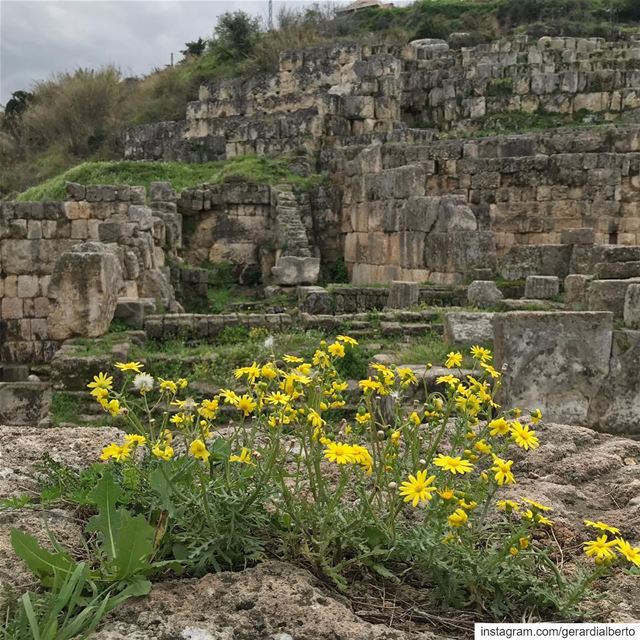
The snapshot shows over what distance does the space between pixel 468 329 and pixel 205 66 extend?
35.0 metres

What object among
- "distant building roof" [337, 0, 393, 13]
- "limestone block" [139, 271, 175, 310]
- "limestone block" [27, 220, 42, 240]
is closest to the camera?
"limestone block" [139, 271, 175, 310]

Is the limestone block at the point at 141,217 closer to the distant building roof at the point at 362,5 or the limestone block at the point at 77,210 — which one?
the limestone block at the point at 77,210

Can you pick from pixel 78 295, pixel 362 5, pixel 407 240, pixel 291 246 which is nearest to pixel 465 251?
pixel 407 240

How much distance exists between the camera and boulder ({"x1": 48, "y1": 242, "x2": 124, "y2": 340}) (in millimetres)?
8797

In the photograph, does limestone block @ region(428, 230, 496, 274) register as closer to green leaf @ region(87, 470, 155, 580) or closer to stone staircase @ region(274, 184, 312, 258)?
stone staircase @ region(274, 184, 312, 258)

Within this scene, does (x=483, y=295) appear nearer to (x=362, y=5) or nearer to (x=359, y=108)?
(x=359, y=108)

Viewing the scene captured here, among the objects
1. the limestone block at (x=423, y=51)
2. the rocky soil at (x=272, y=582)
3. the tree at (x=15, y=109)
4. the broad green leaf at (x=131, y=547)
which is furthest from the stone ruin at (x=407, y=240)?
the tree at (x=15, y=109)

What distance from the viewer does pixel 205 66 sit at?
128 feet

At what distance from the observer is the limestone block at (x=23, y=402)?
330 inches

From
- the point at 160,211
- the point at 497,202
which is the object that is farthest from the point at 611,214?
the point at 160,211

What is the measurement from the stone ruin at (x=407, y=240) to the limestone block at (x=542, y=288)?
0.02 m

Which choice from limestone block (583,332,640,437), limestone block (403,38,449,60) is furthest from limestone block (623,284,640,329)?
limestone block (403,38,449,60)

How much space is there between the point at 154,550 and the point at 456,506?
0.92 m

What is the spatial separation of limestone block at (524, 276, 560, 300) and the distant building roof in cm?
4374
